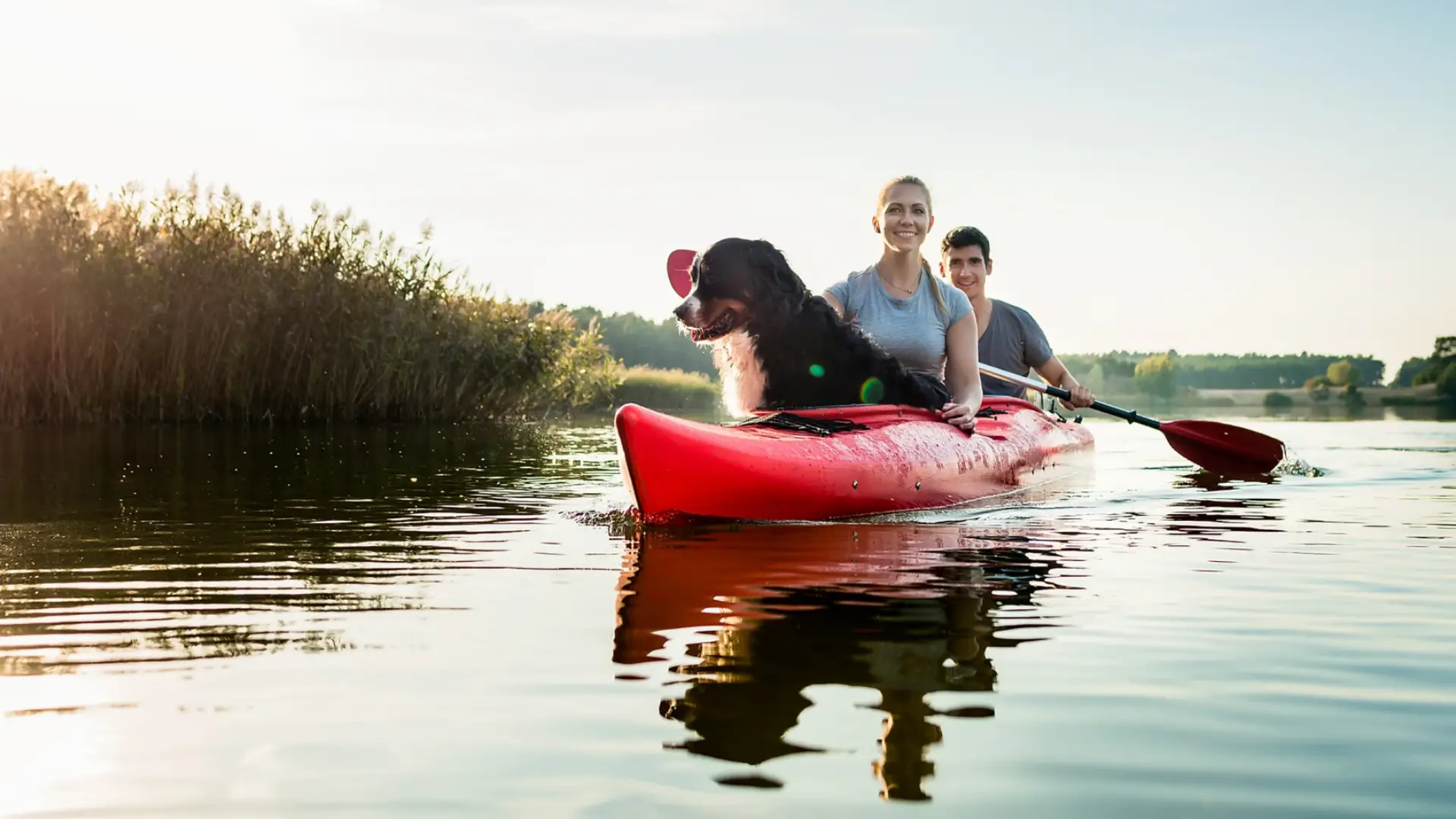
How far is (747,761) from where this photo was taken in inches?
76.4

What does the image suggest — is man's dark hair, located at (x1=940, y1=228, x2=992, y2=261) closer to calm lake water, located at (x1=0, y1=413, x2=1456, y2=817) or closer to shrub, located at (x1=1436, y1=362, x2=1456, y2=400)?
calm lake water, located at (x1=0, y1=413, x2=1456, y2=817)

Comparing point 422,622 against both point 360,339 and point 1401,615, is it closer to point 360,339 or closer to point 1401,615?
point 1401,615

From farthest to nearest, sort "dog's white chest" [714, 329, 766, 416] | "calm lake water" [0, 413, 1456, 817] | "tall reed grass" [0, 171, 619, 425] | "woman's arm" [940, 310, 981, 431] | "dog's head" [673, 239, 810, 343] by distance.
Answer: "tall reed grass" [0, 171, 619, 425] < "woman's arm" [940, 310, 981, 431] < "dog's white chest" [714, 329, 766, 416] < "dog's head" [673, 239, 810, 343] < "calm lake water" [0, 413, 1456, 817]

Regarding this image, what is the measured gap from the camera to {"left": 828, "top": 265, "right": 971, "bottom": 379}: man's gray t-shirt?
6016mm

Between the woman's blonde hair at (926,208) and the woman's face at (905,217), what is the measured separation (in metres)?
0.01

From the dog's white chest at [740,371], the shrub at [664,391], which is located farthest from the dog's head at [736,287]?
the shrub at [664,391]

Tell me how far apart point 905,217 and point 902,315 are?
461 mm

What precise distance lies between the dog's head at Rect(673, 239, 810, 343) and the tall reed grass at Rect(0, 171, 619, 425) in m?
10.2

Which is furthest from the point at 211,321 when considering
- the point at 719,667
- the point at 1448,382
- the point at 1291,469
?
the point at 1448,382

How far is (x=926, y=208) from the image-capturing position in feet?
19.4

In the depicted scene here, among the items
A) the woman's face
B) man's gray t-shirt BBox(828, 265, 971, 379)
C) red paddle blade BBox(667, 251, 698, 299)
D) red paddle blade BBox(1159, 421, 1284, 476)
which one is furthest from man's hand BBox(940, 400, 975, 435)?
red paddle blade BBox(1159, 421, 1284, 476)

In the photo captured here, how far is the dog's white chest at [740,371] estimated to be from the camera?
17.4 ft

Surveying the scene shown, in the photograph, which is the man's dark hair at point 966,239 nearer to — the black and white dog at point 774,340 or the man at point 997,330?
the man at point 997,330

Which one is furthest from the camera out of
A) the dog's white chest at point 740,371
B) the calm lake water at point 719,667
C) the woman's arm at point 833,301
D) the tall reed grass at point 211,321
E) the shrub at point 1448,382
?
the shrub at point 1448,382
